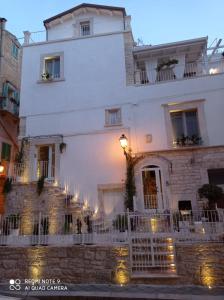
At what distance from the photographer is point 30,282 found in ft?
25.4

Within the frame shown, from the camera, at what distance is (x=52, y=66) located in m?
15.2

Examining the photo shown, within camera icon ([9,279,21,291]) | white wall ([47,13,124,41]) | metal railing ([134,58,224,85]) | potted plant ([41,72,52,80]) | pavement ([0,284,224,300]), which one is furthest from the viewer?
white wall ([47,13,124,41])

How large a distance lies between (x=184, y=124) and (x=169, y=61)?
148 inches

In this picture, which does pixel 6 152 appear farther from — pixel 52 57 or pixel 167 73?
pixel 167 73

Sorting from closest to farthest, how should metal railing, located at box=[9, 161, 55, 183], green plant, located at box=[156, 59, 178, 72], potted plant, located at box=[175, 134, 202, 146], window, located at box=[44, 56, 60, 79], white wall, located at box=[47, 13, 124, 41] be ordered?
potted plant, located at box=[175, 134, 202, 146]
metal railing, located at box=[9, 161, 55, 183]
green plant, located at box=[156, 59, 178, 72]
window, located at box=[44, 56, 60, 79]
white wall, located at box=[47, 13, 124, 41]

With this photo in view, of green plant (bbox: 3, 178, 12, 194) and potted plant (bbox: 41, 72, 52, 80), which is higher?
potted plant (bbox: 41, 72, 52, 80)

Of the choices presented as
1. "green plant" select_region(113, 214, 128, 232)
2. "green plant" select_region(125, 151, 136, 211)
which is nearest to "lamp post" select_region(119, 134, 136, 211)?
"green plant" select_region(125, 151, 136, 211)

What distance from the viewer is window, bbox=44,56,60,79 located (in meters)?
15.0

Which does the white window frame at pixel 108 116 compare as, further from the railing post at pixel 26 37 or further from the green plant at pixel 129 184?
the railing post at pixel 26 37

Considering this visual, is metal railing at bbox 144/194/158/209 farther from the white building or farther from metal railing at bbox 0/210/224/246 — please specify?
metal railing at bbox 0/210/224/246

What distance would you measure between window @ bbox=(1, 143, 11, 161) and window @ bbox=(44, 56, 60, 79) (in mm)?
5118

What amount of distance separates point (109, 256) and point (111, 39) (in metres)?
11.4

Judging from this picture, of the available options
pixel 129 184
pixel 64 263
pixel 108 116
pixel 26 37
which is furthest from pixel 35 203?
pixel 26 37

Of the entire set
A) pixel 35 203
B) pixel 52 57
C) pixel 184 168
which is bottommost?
pixel 35 203
